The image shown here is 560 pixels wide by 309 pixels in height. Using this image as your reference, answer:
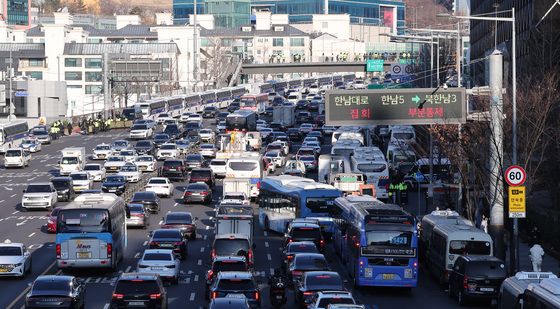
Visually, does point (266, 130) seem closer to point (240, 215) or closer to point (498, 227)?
point (240, 215)

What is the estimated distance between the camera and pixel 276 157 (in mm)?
83688

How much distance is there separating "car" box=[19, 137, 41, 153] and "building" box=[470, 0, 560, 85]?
111 feet

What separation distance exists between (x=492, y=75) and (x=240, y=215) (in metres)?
12.1

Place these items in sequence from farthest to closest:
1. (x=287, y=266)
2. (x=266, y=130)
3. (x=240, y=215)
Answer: (x=266, y=130)
(x=240, y=215)
(x=287, y=266)

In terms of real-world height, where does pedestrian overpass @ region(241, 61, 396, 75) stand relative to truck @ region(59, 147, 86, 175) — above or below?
above

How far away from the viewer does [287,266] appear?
134ft

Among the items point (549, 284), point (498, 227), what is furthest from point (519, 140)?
point (549, 284)

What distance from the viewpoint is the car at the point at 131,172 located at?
73.4 m

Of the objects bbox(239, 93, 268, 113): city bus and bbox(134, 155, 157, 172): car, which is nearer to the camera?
bbox(134, 155, 157, 172): car

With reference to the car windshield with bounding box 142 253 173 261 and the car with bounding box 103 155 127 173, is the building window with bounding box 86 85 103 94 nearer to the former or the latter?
the car with bounding box 103 155 127 173

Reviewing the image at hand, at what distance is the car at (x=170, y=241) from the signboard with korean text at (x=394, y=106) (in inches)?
290

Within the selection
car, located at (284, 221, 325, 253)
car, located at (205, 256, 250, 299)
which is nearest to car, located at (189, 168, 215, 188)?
car, located at (284, 221, 325, 253)

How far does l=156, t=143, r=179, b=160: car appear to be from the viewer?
85.9 meters

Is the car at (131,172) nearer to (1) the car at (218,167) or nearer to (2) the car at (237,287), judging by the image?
(1) the car at (218,167)
